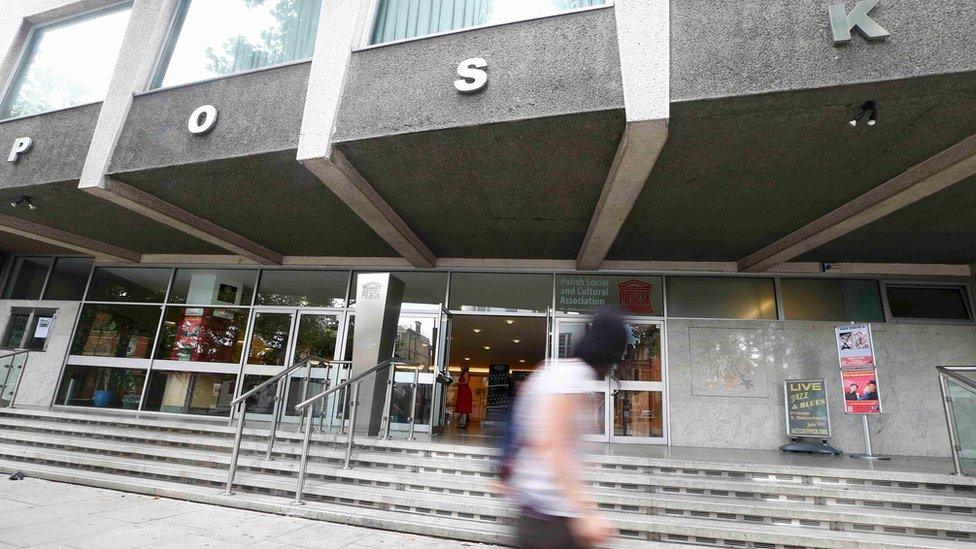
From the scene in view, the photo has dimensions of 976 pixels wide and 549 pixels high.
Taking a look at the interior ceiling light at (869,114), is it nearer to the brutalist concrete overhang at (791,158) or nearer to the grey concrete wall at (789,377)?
the brutalist concrete overhang at (791,158)

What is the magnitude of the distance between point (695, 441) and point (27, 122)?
11.5 m

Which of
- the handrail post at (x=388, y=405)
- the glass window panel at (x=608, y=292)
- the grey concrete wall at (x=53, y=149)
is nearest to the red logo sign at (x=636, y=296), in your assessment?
the glass window panel at (x=608, y=292)

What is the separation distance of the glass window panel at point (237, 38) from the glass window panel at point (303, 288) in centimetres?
385

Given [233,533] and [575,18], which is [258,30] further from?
[233,533]

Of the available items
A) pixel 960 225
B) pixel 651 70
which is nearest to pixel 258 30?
pixel 651 70

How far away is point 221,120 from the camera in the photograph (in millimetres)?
6066

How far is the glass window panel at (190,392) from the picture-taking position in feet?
29.9

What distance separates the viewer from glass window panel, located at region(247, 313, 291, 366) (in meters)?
9.19

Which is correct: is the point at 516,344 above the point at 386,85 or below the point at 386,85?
below

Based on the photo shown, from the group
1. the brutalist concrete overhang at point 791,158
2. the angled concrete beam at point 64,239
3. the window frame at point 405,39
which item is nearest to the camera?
the brutalist concrete overhang at point 791,158

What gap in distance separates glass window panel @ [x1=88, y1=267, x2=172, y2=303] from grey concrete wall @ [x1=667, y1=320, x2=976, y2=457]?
10.1 m

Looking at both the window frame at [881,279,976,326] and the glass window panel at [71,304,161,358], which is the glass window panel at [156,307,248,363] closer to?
the glass window panel at [71,304,161,358]

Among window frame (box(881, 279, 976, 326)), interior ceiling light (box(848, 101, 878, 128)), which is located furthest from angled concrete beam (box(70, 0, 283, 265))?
window frame (box(881, 279, 976, 326))

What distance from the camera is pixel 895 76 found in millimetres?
3891
